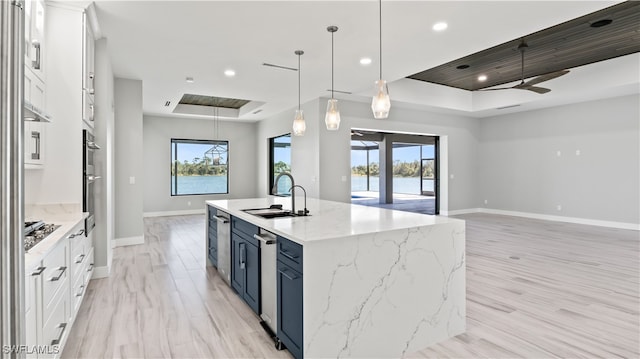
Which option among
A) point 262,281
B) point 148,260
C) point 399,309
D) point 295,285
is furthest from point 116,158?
point 399,309

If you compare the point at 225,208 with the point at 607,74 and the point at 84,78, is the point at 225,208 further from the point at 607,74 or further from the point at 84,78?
the point at 607,74

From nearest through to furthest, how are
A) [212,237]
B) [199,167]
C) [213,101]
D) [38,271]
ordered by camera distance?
1. [38,271]
2. [212,237]
3. [213,101]
4. [199,167]

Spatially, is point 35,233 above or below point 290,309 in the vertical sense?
above

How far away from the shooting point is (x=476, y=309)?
2957mm

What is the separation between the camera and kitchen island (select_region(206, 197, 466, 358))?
1958mm

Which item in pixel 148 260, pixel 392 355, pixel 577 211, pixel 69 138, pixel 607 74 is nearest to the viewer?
pixel 392 355

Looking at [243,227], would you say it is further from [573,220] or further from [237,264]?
[573,220]

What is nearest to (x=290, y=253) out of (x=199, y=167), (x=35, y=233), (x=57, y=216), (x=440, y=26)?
(x=35, y=233)

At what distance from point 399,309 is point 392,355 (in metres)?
0.29

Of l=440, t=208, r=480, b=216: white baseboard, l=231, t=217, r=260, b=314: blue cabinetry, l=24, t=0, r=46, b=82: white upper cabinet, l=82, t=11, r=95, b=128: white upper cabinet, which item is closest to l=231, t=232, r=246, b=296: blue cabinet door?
l=231, t=217, r=260, b=314: blue cabinetry

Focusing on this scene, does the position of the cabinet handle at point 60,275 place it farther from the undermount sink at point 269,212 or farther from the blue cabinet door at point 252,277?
the undermount sink at point 269,212

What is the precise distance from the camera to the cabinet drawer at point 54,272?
174 centimetres

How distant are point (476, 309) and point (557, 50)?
4853 mm

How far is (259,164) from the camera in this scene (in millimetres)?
10188
